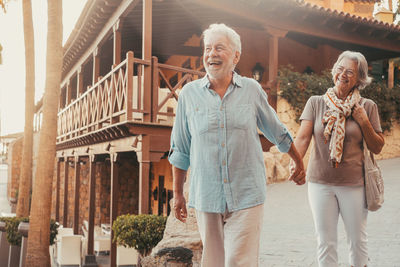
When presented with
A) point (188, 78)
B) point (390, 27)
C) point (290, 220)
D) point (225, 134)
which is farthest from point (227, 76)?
point (390, 27)

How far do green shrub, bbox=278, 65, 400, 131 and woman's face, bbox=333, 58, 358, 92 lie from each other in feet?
29.0

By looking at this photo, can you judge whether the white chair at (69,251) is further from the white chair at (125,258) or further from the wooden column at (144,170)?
the wooden column at (144,170)

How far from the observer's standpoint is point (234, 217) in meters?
2.14

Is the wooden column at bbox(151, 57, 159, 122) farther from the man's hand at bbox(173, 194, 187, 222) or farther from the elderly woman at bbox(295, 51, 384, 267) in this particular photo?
the man's hand at bbox(173, 194, 187, 222)

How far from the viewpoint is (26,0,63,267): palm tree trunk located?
327 inches

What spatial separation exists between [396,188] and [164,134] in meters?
4.70

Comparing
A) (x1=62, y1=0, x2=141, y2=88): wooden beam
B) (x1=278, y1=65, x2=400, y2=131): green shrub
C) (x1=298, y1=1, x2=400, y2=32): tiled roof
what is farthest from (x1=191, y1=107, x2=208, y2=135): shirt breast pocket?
(x1=298, y1=1, x2=400, y2=32): tiled roof

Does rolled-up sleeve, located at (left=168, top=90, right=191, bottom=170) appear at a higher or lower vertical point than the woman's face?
lower

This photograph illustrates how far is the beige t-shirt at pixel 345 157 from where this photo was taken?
2.88 meters

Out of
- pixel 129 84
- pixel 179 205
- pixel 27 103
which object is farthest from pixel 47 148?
pixel 179 205

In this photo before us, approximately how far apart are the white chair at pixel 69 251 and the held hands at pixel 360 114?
9181 millimetres

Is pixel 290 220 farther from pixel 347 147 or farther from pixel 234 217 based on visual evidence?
pixel 234 217

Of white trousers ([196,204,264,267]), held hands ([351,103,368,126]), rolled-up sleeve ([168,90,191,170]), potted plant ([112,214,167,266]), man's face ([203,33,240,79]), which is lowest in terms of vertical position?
potted plant ([112,214,167,266])

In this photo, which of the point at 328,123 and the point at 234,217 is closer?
the point at 234,217
